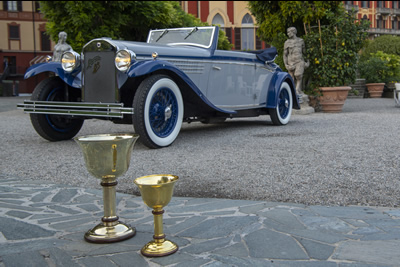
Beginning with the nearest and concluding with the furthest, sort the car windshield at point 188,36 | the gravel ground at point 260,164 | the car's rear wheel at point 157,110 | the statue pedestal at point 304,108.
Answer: the gravel ground at point 260,164
the car's rear wheel at point 157,110
the car windshield at point 188,36
the statue pedestal at point 304,108

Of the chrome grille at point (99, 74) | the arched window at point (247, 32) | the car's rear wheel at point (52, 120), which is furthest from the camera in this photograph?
the arched window at point (247, 32)

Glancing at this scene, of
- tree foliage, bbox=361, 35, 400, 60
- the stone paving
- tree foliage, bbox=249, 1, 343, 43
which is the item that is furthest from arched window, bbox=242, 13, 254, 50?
the stone paving

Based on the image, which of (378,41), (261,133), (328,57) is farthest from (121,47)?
(378,41)

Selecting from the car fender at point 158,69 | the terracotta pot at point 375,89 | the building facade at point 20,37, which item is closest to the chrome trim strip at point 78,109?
the car fender at point 158,69

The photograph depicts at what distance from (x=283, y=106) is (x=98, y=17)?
9938 millimetres

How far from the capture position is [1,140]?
6.65 meters

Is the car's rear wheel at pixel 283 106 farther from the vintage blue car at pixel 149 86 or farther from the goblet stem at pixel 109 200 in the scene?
the goblet stem at pixel 109 200

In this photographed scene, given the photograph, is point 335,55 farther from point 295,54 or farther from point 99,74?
point 99,74

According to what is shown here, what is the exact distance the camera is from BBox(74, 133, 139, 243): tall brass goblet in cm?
228

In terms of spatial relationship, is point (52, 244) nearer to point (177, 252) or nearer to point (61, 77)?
point (177, 252)

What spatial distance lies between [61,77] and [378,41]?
21.3 m

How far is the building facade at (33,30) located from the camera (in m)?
38.1

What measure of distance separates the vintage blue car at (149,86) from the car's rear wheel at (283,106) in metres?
0.64

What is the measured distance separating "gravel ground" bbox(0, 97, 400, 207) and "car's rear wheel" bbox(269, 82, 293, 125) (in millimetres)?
924
